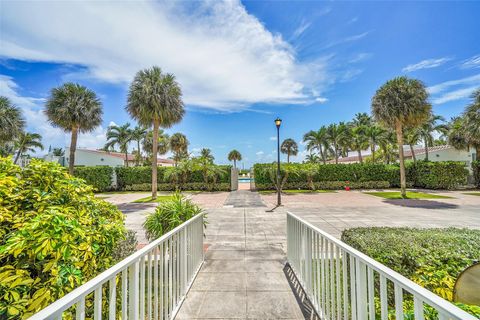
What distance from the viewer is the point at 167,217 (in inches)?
170

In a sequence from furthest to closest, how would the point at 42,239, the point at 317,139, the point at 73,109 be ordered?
the point at 317,139 → the point at 73,109 → the point at 42,239

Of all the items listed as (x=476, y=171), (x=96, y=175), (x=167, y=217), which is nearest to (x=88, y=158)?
(x=96, y=175)

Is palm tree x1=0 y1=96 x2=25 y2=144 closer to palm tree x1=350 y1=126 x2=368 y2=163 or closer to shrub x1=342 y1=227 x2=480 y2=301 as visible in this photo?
shrub x1=342 y1=227 x2=480 y2=301

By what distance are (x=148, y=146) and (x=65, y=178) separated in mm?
30832

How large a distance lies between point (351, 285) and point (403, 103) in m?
15.3

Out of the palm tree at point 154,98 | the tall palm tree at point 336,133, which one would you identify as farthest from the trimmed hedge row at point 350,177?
the palm tree at point 154,98

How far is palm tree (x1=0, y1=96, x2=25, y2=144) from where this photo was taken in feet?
46.4

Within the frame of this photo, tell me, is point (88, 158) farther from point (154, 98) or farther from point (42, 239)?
point (42, 239)

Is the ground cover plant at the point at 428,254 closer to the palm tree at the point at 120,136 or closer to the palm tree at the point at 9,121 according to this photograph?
the palm tree at the point at 9,121

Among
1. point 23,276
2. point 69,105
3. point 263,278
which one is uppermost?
point 69,105

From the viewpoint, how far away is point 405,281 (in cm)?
118

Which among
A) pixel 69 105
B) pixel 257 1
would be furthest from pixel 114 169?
pixel 257 1

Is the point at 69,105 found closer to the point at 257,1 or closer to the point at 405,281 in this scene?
the point at 257,1

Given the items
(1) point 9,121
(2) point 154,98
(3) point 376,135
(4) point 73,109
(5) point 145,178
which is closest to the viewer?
(4) point 73,109
